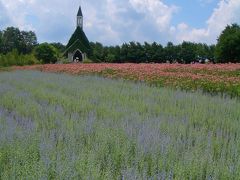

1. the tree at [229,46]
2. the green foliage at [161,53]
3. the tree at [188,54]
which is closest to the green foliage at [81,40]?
the green foliage at [161,53]

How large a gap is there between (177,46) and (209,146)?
29.5 metres

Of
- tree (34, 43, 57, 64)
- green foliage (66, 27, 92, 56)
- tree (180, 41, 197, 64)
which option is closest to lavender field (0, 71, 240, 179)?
tree (180, 41, 197, 64)

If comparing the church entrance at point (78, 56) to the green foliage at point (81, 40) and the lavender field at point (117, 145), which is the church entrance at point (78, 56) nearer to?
the green foliage at point (81, 40)

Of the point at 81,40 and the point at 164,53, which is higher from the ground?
the point at 81,40

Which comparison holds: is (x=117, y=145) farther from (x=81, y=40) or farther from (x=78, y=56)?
(x=81, y=40)

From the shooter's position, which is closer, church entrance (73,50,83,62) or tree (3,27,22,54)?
church entrance (73,50,83,62)

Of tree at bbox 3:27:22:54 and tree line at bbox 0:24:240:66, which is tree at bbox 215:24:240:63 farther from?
tree at bbox 3:27:22:54

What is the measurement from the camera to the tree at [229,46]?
2262 cm

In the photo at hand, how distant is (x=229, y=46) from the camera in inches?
905

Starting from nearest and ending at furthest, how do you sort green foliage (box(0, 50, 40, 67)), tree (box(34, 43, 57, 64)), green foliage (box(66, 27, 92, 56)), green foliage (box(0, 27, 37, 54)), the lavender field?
the lavender field, green foliage (box(0, 50, 40, 67)), tree (box(34, 43, 57, 64)), green foliage (box(66, 27, 92, 56)), green foliage (box(0, 27, 37, 54))

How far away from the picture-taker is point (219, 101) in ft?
24.4

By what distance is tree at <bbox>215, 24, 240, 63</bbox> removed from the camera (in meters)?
22.6

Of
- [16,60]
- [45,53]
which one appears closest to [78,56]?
[45,53]

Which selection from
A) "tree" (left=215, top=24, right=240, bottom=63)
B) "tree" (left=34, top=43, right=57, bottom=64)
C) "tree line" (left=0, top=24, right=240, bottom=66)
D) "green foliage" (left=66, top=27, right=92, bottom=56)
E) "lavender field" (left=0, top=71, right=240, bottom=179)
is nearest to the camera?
"lavender field" (left=0, top=71, right=240, bottom=179)
